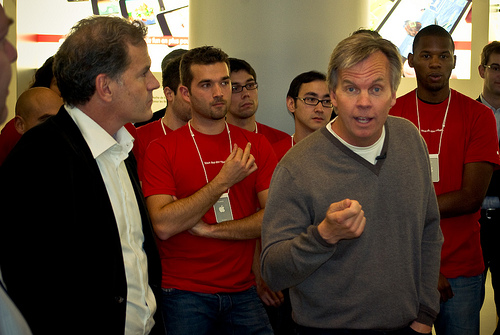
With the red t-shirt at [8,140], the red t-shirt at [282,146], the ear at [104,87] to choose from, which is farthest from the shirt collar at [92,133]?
the red t-shirt at [282,146]

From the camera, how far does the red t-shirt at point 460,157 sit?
292 centimetres

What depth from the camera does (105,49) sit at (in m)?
2.14

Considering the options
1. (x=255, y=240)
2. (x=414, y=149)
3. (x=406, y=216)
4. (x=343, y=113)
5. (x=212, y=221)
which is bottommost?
(x=255, y=240)

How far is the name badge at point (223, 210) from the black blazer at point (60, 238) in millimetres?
900

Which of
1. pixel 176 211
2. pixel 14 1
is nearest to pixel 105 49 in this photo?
pixel 176 211

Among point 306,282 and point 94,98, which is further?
point 94,98

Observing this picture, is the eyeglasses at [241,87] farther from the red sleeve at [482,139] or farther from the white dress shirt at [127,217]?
the white dress shirt at [127,217]

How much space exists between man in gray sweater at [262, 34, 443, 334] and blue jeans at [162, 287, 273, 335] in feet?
2.35

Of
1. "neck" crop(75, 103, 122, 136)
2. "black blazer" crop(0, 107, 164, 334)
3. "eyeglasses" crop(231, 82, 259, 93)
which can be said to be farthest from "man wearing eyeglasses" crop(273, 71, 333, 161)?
"black blazer" crop(0, 107, 164, 334)

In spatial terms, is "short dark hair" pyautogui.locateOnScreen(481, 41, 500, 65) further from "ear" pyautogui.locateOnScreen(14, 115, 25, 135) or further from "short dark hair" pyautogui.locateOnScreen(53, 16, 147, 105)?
"ear" pyautogui.locateOnScreen(14, 115, 25, 135)

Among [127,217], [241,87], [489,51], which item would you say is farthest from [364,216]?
[489,51]

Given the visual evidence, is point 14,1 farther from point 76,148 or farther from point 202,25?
point 76,148

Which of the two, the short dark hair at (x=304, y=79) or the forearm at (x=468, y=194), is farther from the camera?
the short dark hair at (x=304, y=79)

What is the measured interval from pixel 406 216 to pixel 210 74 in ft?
5.08
